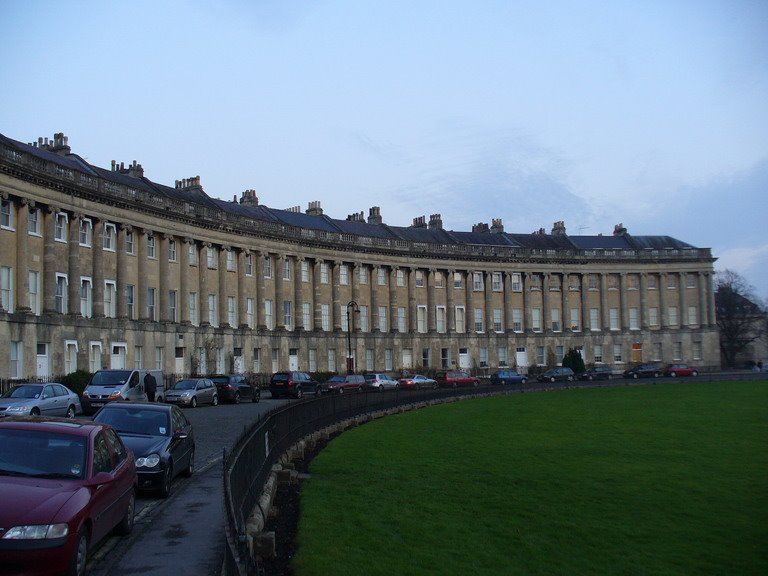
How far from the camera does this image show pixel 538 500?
66.0 feet

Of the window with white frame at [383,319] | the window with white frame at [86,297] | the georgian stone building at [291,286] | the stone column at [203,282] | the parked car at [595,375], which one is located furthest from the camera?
the window with white frame at [383,319]

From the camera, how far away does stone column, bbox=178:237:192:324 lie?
64.6 m

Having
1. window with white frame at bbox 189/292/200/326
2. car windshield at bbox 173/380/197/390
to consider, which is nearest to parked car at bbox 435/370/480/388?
window with white frame at bbox 189/292/200/326

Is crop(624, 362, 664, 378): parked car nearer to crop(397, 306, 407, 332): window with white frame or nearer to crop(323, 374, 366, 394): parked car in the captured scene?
crop(397, 306, 407, 332): window with white frame

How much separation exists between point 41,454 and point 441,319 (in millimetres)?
82162

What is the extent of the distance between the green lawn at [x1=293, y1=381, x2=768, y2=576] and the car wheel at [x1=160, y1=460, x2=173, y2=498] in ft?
9.10

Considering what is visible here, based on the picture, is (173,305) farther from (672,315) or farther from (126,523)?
(672,315)

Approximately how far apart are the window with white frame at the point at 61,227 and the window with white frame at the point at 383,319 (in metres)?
39.1

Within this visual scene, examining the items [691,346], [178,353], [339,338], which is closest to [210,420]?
[178,353]

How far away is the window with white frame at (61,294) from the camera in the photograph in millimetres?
51906

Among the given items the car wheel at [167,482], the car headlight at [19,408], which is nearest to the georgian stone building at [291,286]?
the car headlight at [19,408]

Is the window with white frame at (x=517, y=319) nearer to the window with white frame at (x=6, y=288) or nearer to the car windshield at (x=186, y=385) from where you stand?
the car windshield at (x=186, y=385)

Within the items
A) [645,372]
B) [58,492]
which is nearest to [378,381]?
[645,372]

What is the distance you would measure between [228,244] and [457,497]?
5300 centimetres
